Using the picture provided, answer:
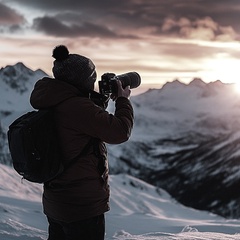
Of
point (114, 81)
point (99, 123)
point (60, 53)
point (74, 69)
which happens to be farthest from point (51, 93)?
point (114, 81)

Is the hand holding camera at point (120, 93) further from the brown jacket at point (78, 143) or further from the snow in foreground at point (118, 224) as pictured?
the snow in foreground at point (118, 224)

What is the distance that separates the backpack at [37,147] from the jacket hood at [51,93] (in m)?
0.08

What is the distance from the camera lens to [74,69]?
4.74 m

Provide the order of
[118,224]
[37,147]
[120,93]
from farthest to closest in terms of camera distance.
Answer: [118,224], [120,93], [37,147]

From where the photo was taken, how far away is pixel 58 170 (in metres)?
4.54

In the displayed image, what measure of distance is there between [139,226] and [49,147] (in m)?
12.6

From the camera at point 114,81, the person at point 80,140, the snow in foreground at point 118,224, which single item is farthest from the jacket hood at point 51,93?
the snow in foreground at point 118,224

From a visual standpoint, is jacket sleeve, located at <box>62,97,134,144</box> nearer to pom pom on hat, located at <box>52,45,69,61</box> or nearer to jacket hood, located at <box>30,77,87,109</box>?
jacket hood, located at <box>30,77,87,109</box>

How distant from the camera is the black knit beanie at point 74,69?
187 inches

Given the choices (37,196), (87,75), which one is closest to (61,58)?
(87,75)

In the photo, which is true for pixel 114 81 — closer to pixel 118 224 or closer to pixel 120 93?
pixel 120 93

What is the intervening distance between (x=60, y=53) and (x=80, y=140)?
2.82ft

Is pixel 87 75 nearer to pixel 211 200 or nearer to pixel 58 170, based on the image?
pixel 58 170

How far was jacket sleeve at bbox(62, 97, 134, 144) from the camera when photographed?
4492mm
